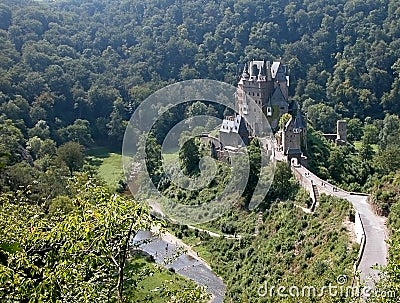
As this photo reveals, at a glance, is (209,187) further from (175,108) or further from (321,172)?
(175,108)

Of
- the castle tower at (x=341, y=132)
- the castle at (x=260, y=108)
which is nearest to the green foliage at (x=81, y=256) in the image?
the castle at (x=260, y=108)

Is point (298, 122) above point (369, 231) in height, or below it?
above

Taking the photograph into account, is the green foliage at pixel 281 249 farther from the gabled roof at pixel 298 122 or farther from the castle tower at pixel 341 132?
the castle tower at pixel 341 132

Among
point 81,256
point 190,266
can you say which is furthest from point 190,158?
point 81,256

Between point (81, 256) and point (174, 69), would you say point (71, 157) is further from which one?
point (81, 256)

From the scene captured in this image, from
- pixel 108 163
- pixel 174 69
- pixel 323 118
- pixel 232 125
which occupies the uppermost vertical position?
pixel 174 69

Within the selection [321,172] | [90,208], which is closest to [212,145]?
[321,172]
